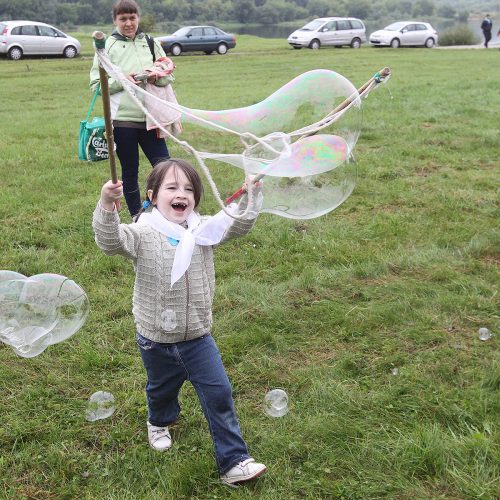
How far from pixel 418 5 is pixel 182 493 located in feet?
381

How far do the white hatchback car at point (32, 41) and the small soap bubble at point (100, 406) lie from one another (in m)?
21.3

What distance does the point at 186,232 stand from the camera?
2506 millimetres

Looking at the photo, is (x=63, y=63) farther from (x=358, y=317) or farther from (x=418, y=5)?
(x=418, y=5)

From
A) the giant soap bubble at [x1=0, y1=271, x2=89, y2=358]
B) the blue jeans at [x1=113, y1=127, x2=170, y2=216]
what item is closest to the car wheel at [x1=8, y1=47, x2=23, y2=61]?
the blue jeans at [x1=113, y1=127, x2=170, y2=216]

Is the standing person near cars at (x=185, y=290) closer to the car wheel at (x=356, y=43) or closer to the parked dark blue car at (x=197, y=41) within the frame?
the parked dark blue car at (x=197, y=41)

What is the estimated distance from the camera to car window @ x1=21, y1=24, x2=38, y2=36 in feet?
72.7

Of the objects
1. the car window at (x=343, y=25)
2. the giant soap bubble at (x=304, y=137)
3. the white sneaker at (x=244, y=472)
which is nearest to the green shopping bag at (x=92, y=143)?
the giant soap bubble at (x=304, y=137)

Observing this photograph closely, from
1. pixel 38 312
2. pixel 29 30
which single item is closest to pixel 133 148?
pixel 38 312

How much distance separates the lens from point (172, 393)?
2836 mm

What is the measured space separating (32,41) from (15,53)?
0.73 meters

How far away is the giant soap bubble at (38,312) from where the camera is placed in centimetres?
294

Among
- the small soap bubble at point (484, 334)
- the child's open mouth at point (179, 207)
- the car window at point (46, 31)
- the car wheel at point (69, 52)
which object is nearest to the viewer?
the child's open mouth at point (179, 207)

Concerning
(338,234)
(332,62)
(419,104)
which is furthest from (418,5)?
(338,234)

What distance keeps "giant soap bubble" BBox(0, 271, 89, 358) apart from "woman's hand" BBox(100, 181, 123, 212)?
823 millimetres
